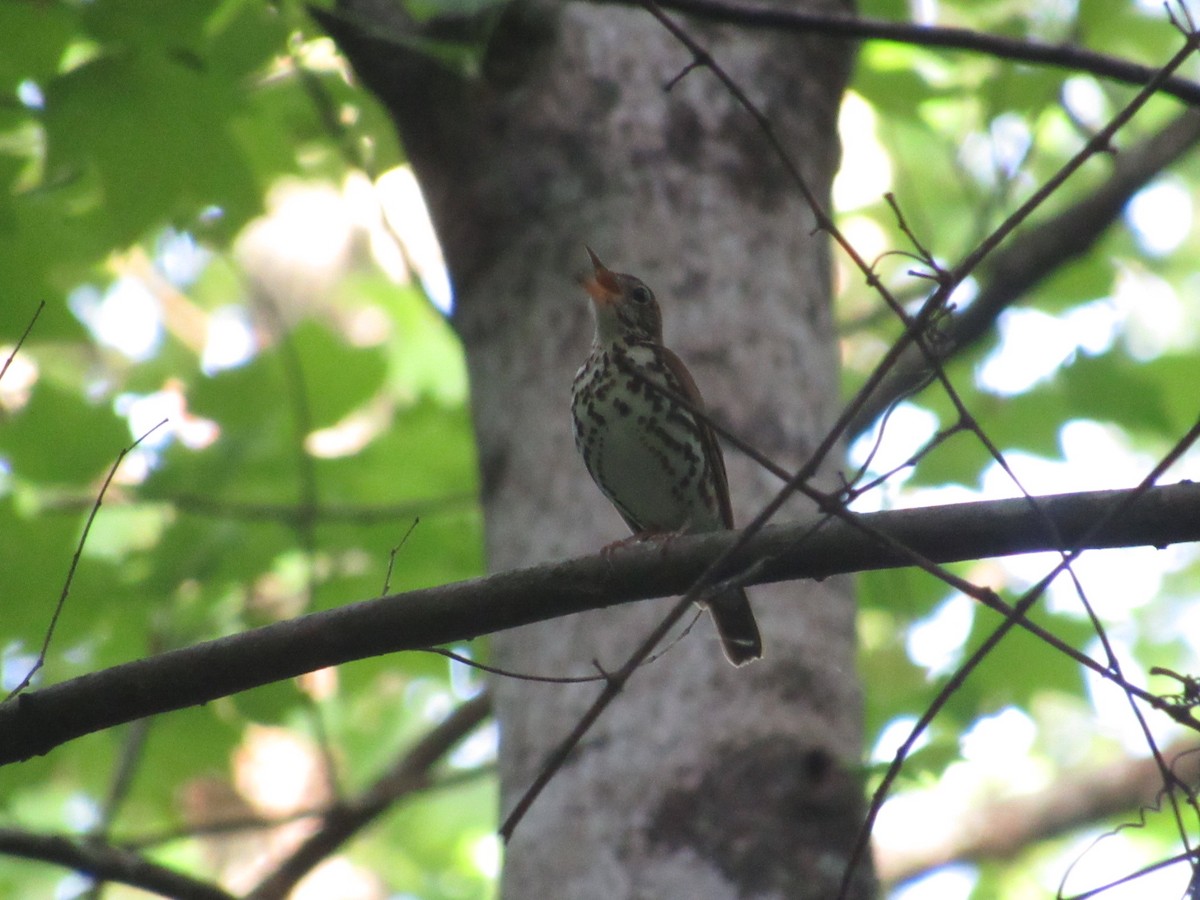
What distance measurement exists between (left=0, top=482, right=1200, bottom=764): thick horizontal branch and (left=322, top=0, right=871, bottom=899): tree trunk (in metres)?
0.95

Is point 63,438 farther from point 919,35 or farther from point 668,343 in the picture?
point 919,35

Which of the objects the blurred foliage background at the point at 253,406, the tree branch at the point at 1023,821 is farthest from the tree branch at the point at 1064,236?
the tree branch at the point at 1023,821

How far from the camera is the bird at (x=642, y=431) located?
155 inches

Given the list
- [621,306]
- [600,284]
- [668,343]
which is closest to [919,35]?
[668,343]

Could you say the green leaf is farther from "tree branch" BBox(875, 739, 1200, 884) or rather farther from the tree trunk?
"tree branch" BBox(875, 739, 1200, 884)

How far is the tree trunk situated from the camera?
3059 mm

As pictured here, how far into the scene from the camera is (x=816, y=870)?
2.97 m

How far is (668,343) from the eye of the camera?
376 cm

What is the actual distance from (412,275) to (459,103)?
884mm

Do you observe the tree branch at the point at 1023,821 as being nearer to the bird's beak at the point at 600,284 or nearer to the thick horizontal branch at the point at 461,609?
the bird's beak at the point at 600,284

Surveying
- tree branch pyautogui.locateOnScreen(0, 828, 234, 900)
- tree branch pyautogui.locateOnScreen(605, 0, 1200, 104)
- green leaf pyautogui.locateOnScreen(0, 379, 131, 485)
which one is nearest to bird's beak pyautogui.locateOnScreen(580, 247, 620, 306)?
tree branch pyautogui.locateOnScreen(605, 0, 1200, 104)

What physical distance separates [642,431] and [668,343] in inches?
29.0

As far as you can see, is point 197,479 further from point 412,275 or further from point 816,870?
point 816,870

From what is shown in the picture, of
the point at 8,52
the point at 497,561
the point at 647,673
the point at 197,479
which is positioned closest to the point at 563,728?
the point at 647,673
